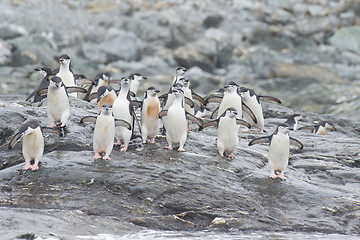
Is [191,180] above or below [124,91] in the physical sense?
below

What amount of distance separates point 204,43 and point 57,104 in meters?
21.7

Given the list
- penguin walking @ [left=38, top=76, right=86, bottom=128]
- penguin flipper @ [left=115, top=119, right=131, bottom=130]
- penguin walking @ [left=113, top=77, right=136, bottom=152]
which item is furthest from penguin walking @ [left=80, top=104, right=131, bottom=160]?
penguin walking @ [left=38, top=76, right=86, bottom=128]

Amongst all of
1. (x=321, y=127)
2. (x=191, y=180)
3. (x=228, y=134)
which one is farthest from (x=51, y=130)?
(x=321, y=127)

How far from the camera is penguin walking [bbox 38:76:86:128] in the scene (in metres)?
9.16

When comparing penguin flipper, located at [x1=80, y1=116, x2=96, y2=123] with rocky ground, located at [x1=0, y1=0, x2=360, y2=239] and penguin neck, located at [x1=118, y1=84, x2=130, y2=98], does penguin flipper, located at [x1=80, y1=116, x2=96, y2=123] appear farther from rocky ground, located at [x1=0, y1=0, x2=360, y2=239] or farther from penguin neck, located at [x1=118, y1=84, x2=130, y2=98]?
penguin neck, located at [x1=118, y1=84, x2=130, y2=98]

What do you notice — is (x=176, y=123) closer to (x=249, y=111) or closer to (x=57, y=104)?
(x=57, y=104)

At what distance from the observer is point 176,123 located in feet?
29.1

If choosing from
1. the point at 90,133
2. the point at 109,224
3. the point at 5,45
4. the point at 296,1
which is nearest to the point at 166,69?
the point at 5,45

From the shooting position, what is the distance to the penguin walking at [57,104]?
30.0 feet

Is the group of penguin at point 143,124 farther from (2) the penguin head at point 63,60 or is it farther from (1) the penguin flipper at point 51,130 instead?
(2) the penguin head at point 63,60

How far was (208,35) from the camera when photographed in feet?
108

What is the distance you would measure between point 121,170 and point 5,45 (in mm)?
22631

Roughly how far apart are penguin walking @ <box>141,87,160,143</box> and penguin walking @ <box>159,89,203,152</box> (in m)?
0.16

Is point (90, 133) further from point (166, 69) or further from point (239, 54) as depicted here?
point (239, 54)
